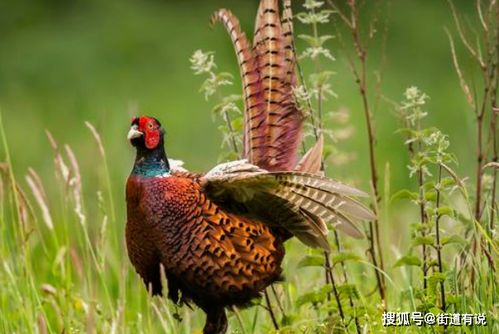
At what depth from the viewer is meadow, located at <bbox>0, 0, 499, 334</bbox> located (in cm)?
477

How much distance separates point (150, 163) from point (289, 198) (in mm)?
423

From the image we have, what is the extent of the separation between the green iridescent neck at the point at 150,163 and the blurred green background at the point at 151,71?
170 inches

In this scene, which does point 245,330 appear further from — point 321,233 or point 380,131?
point 380,131

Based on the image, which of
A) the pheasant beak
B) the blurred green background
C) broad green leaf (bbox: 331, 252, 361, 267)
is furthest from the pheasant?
the blurred green background

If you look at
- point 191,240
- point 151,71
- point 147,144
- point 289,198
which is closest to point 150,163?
point 147,144

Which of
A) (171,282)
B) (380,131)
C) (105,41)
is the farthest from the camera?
(105,41)

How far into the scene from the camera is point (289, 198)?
4.50 m

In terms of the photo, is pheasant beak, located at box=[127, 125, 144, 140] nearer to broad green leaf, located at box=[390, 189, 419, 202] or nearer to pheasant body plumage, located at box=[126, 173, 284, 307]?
pheasant body plumage, located at box=[126, 173, 284, 307]

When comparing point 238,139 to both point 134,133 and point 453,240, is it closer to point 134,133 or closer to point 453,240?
point 134,133

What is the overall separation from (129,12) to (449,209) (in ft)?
31.0

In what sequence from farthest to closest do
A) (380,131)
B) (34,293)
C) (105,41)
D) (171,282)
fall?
1. (105,41)
2. (380,131)
3. (34,293)
4. (171,282)

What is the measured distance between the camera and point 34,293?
4.90 m

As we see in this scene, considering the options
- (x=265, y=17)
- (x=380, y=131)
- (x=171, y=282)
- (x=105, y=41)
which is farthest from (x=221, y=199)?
(x=105, y=41)

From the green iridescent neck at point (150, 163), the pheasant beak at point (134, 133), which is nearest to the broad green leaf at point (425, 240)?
the green iridescent neck at point (150, 163)
